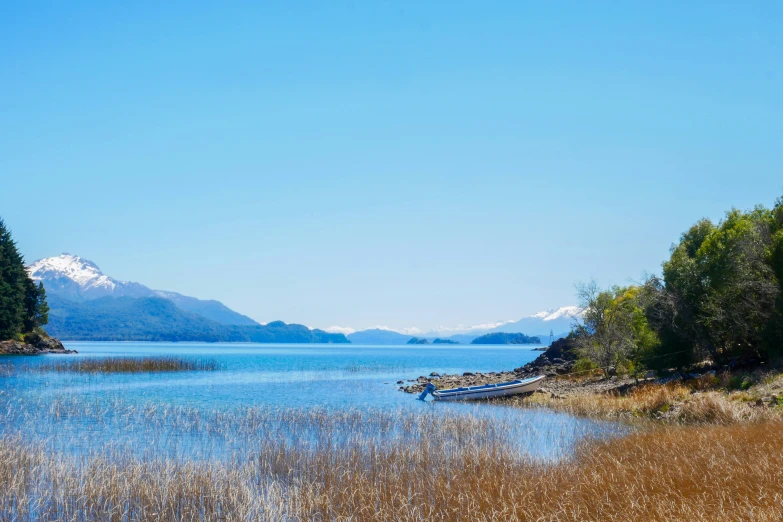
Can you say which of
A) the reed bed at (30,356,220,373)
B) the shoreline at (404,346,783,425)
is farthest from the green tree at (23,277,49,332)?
the shoreline at (404,346,783,425)

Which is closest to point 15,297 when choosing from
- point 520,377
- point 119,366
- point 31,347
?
point 31,347

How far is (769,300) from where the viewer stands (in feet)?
104

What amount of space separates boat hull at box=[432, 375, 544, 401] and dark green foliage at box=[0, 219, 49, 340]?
216 feet

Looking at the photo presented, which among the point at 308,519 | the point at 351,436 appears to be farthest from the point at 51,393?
the point at 308,519

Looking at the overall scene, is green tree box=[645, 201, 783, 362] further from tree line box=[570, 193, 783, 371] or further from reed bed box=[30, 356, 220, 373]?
reed bed box=[30, 356, 220, 373]

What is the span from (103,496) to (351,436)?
9686 mm

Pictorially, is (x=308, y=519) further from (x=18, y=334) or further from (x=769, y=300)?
(x=18, y=334)

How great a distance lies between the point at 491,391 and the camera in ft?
127

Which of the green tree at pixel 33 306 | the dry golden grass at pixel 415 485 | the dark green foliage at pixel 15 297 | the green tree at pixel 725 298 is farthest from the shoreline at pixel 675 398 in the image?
the green tree at pixel 33 306

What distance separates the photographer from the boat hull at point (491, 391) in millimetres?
38656

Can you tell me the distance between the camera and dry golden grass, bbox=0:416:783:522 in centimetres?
1114

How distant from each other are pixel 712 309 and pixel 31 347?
8666 centimetres

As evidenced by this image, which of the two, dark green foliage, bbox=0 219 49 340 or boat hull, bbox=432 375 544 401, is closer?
boat hull, bbox=432 375 544 401

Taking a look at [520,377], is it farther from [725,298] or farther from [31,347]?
[31,347]
